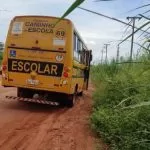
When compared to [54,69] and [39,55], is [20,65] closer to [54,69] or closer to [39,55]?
[39,55]

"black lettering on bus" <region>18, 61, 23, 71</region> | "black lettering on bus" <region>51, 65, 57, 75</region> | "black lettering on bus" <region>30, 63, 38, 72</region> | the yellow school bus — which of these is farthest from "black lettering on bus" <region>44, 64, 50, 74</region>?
"black lettering on bus" <region>18, 61, 23, 71</region>

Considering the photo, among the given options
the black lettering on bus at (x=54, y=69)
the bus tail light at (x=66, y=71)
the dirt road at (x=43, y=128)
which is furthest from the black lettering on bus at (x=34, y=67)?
the dirt road at (x=43, y=128)

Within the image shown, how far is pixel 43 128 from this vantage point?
1127 centimetres

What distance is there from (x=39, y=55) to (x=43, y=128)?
181 inches

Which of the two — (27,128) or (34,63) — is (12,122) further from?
(34,63)

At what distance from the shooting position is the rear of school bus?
15461 mm

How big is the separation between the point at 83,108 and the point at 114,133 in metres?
8.04

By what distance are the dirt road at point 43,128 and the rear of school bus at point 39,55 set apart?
2.76 feet

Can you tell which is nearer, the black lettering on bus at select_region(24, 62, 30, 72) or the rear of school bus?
the rear of school bus

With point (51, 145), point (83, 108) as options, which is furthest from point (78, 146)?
point (83, 108)

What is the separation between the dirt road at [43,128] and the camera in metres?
9.11

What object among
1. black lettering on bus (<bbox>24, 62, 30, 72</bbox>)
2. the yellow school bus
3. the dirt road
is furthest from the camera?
black lettering on bus (<bbox>24, 62, 30, 72</bbox>)

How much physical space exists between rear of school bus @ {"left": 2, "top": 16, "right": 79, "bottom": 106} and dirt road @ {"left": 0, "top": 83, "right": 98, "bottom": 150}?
841mm

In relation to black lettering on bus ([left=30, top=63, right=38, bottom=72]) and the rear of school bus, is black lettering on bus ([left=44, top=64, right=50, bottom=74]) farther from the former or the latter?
black lettering on bus ([left=30, top=63, right=38, bottom=72])
